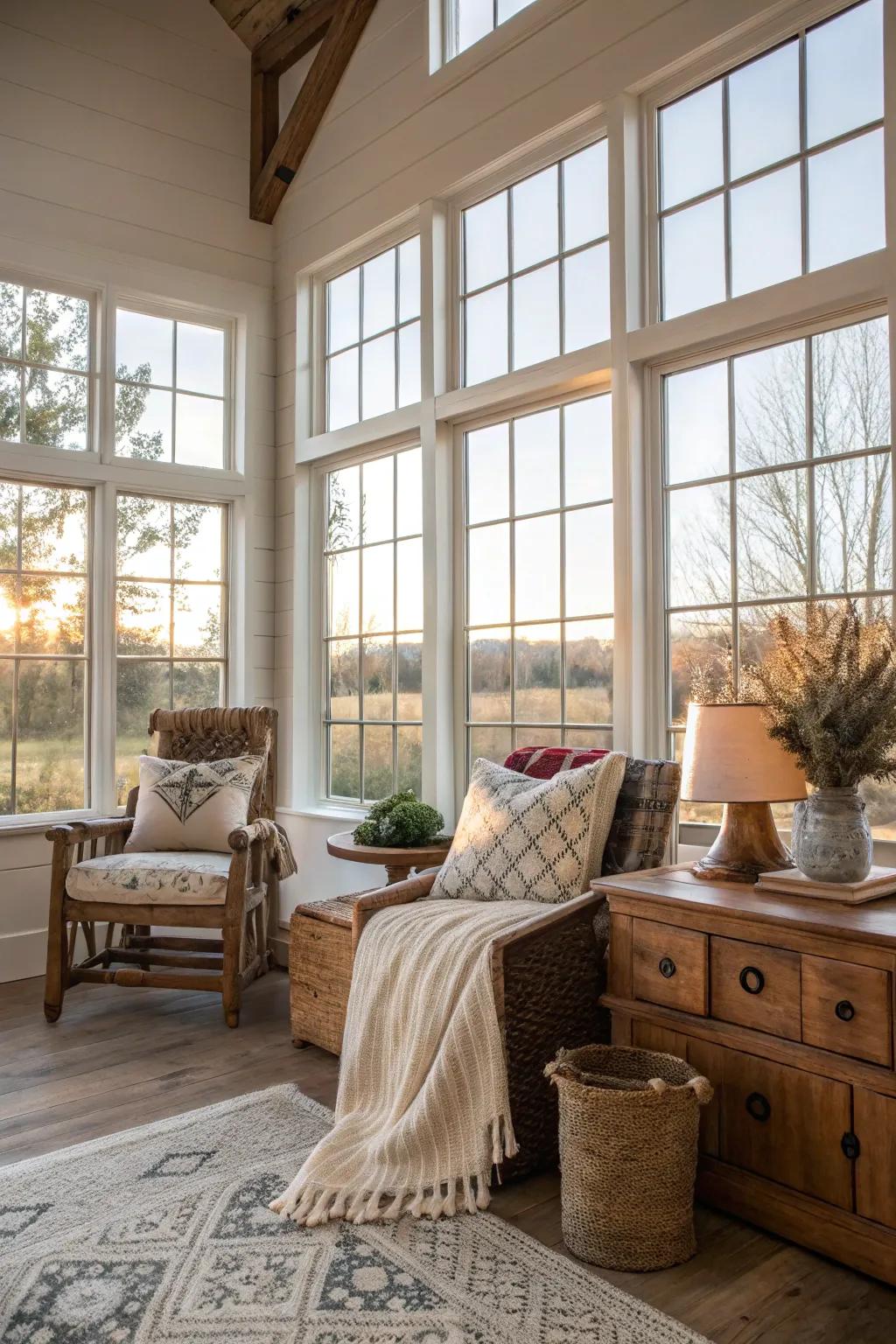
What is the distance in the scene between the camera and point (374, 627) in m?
4.36

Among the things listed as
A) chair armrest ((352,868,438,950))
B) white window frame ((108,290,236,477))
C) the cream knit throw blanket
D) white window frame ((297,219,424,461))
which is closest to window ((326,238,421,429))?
white window frame ((297,219,424,461))

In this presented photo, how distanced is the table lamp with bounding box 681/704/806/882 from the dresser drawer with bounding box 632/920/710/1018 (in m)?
0.21

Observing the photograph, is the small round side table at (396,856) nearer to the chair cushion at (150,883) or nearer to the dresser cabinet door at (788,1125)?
the chair cushion at (150,883)

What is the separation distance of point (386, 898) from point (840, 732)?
1.28 meters

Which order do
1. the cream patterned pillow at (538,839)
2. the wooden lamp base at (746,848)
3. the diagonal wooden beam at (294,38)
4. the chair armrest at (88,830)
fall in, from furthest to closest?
1. the diagonal wooden beam at (294,38)
2. the chair armrest at (88,830)
3. the cream patterned pillow at (538,839)
4. the wooden lamp base at (746,848)

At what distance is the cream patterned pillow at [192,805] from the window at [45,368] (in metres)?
1.51

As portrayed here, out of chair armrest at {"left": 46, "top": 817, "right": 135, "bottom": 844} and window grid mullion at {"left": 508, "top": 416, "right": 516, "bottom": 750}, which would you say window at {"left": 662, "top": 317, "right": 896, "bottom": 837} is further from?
chair armrest at {"left": 46, "top": 817, "right": 135, "bottom": 844}

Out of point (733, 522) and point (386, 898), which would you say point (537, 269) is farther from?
point (386, 898)

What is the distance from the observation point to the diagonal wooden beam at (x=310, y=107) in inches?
169

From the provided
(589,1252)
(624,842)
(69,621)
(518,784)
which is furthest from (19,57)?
(589,1252)

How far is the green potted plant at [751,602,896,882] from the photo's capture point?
2166 millimetres

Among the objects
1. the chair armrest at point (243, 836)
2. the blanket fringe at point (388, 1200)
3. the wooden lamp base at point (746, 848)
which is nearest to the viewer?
the blanket fringe at point (388, 1200)

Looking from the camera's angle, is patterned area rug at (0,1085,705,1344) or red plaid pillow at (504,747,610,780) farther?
red plaid pillow at (504,747,610,780)

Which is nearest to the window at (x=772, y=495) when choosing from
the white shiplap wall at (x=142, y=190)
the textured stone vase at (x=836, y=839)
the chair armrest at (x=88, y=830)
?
the textured stone vase at (x=836, y=839)
